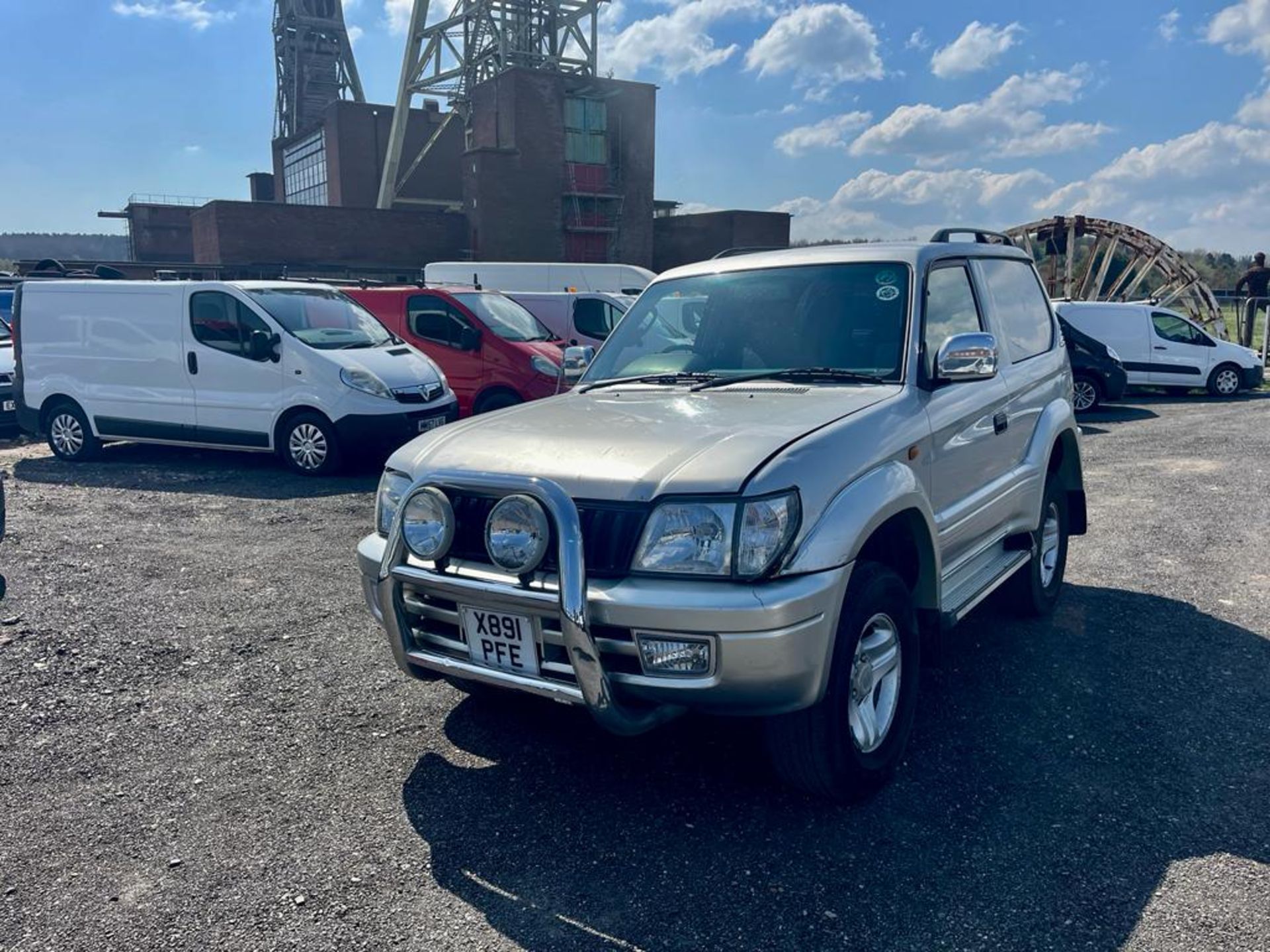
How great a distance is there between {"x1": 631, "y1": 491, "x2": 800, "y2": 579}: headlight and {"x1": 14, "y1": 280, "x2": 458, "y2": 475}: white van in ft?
24.8

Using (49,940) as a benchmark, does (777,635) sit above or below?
above

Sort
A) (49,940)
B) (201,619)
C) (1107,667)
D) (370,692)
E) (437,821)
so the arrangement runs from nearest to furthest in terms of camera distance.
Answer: (49,940), (437,821), (370,692), (1107,667), (201,619)

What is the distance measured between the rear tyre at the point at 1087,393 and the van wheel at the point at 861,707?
14.8m

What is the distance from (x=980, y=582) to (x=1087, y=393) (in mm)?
14090

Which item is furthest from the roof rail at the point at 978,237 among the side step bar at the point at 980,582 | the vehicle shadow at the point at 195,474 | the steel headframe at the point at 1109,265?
the steel headframe at the point at 1109,265

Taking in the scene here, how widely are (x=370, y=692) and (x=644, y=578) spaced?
2051 mm

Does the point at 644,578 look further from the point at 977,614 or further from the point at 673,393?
the point at 977,614

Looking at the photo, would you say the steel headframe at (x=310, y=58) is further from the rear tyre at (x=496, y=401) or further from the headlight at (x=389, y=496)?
the headlight at (x=389, y=496)

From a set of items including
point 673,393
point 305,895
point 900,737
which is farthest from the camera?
point 673,393

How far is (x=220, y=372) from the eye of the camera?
10680 millimetres

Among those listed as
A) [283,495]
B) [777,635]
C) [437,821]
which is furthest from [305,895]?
[283,495]

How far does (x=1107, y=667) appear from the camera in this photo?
498cm

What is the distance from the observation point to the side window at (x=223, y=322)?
10555 millimetres

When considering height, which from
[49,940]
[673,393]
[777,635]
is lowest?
[49,940]
